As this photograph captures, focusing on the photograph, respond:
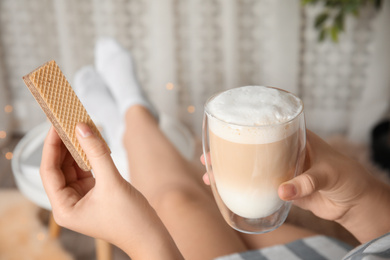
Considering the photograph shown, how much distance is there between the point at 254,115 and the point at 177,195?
0.43 m

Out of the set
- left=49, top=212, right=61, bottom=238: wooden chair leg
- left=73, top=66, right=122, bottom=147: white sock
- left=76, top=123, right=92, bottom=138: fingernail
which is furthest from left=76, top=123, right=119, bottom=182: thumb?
left=49, top=212, right=61, bottom=238: wooden chair leg

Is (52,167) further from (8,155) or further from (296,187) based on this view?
(8,155)

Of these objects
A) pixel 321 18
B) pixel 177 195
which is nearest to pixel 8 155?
pixel 177 195

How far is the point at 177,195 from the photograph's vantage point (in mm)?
899

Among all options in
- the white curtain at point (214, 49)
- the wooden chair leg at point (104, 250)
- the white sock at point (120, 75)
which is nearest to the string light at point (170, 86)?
the white curtain at point (214, 49)

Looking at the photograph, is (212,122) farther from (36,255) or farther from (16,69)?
(16,69)

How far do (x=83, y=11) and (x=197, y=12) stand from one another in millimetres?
572

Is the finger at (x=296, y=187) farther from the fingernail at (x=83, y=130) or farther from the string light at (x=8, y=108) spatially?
the string light at (x=8, y=108)

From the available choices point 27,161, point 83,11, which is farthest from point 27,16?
point 27,161

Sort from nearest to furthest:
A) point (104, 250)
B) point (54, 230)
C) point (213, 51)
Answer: point (104, 250) → point (54, 230) → point (213, 51)

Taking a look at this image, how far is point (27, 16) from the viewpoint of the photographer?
2082mm

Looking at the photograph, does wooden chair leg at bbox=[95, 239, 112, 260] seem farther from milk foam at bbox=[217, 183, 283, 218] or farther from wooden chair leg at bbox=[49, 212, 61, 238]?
milk foam at bbox=[217, 183, 283, 218]

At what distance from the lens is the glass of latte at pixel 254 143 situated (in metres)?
0.52

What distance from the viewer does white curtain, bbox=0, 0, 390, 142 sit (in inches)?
78.8
